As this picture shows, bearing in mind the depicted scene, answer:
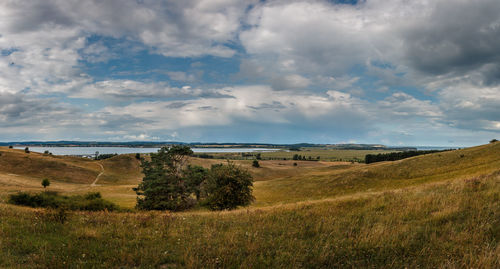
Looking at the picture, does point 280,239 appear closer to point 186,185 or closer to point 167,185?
point 167,185

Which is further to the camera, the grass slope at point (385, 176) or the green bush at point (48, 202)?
the grass slope at point (385, 176)

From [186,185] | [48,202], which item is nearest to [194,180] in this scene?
[186,185]

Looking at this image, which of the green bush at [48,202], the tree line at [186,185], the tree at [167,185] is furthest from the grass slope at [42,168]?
the green bush at [48,202]

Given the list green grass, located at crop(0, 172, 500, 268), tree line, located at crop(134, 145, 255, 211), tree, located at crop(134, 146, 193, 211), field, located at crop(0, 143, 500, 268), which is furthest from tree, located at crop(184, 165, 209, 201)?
green grass, located at crop(0, 172, 500, 268)

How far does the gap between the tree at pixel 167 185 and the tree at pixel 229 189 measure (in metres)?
8.90

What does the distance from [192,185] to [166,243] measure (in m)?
40.4

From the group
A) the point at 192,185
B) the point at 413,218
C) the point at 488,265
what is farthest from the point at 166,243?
the point at 192,185

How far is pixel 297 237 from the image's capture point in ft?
23.9

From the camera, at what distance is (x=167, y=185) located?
3900 centimetres

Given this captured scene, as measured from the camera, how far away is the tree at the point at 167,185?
3750cm

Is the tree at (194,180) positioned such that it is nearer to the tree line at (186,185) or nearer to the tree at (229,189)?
the tree line at (186,185)

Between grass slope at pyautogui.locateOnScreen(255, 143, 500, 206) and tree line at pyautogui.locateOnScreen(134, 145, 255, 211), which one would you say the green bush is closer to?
tree line at pyautogui.locateOnScreen(134, 145, 255, 211)

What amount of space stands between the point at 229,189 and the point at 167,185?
44.4 ft

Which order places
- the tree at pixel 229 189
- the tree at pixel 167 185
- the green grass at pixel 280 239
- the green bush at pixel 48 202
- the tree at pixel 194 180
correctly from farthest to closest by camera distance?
the tree at pixel 194 180
the tree at pixel 167 185
the tree at pixel 229 189
the green bush at pixel 48 202
the green grass at pixel 280 239
